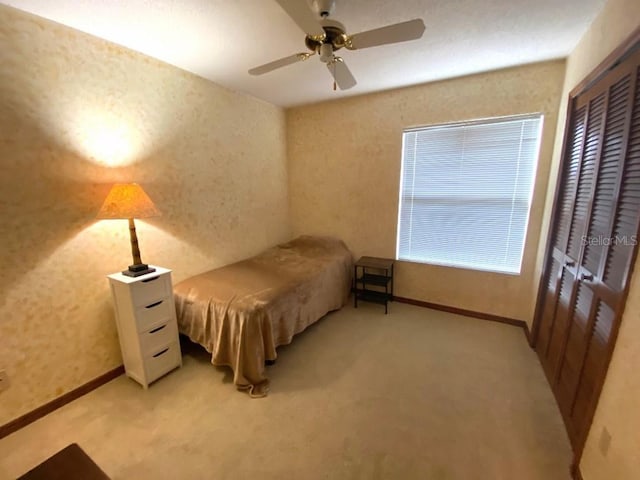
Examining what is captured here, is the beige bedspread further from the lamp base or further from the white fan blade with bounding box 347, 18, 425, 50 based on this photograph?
the white fan blade with bounding box 347, 18, 425, 50

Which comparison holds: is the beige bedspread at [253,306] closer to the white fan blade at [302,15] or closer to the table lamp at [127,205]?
the table lamp at [127,205]

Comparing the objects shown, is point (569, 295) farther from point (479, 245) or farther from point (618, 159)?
point (479, 245)

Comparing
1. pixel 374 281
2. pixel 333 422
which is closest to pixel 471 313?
pixel 374 281

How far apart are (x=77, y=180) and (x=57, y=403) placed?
1516 millimetres

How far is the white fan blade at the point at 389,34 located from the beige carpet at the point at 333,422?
2168 mm

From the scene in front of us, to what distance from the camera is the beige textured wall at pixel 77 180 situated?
159 cm

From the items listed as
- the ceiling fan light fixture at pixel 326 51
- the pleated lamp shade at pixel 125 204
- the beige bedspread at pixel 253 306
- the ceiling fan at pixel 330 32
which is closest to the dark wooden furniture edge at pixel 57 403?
the beige bedspread at pixel 253 306

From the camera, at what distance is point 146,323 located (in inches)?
76.0

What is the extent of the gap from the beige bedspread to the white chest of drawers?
7.2 inches

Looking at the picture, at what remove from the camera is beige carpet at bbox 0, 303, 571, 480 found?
1.42m

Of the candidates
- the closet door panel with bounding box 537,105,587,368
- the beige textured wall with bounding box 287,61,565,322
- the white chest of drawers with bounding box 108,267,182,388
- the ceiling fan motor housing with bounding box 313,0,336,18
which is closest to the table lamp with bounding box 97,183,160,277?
the white chest of drawers with bounding box 108,267,182,388

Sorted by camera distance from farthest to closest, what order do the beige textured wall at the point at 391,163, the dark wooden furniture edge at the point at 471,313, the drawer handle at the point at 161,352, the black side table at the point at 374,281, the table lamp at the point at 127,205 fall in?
1. the black side table at the point at 374,281
2. the dark wooden furniture edge at the point at 471,313
3. the beige textured wall at the point at 391,163
4. the drawer handle at the point at 161,352
5. the table lamp at the point at 127,205

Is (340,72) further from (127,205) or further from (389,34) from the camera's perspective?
(127,205)

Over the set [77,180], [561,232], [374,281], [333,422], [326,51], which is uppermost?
[326,51]
